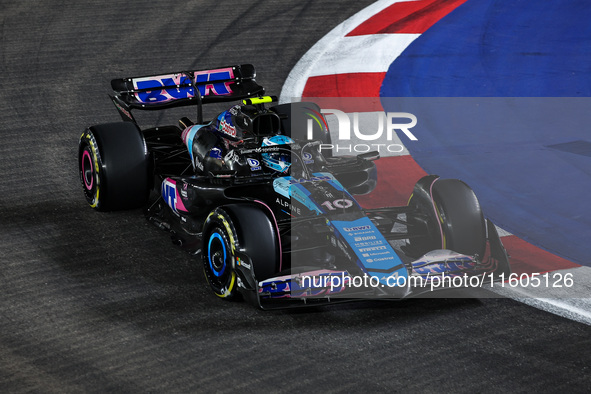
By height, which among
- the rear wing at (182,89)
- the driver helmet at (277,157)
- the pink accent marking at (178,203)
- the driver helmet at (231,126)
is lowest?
the pink accent marking at (178,203)

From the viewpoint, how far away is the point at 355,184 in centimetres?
758

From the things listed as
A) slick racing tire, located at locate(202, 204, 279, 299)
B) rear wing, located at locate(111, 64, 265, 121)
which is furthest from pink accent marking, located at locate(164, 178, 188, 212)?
rear wing, located at locate(111, 64, 265, 121)

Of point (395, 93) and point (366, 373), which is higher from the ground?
point (395, 93)

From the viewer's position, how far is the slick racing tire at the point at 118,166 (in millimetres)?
8039

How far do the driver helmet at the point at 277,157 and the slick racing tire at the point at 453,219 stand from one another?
1258mm

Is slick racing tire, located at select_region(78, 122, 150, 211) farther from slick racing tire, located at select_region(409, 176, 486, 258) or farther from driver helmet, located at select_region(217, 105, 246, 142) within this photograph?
slick racing tire, located at select_region(409, 176, 486, 258)

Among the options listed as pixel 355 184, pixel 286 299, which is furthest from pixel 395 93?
pixel 286 299

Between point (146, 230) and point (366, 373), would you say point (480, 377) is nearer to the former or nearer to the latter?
point (366, 373)

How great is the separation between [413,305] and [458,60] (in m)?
6.94

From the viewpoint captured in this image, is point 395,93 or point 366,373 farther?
point 395,93

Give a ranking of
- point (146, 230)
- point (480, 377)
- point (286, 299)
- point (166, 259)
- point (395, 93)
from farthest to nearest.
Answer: point (395, 93) → point (146, 230) → point (166, 259) → point (286, 299) → point (480, 377)

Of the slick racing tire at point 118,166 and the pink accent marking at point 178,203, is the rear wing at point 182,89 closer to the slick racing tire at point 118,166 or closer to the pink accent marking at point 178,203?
the slick racing tire at point 118,166

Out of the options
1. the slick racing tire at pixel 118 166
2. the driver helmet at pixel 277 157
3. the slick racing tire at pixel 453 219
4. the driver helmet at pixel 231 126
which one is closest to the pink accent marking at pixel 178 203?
the slick racing tire at pixel 118 166

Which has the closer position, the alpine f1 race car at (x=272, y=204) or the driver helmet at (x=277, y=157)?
the alpine f1 race car at (x=272, y=204)
